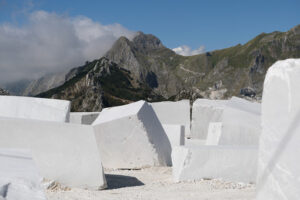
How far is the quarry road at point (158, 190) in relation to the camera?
477cm

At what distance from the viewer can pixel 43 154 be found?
525 cm

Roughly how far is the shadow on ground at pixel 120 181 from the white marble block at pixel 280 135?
3458 millimetres

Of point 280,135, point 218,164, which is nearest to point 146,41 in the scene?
point 218,164

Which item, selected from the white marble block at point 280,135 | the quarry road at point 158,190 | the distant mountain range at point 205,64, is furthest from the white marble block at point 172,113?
the distant mountain range at point 205,64

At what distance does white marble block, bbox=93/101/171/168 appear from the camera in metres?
7.99

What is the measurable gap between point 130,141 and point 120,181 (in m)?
1.70

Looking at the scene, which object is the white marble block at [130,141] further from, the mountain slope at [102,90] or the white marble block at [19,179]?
the mountain slope at [102,90]

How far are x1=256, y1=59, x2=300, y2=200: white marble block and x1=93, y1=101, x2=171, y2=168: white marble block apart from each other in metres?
5.34

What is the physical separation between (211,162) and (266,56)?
142 m

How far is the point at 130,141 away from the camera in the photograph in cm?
802

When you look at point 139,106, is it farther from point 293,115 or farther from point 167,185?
point 293,115

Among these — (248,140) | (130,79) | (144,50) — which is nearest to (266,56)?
(144,50)

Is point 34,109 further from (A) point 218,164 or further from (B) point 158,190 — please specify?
(A) point 218,164

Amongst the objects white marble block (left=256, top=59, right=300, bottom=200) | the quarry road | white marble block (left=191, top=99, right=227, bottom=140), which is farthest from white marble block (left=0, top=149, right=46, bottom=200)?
white marble block (left=191, top=99, right=227, bottom=140)
